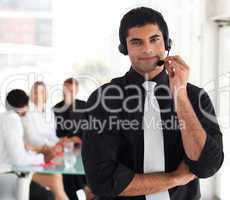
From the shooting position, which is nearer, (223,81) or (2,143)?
(2,143)

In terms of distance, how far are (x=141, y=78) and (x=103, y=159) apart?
10.7 inches

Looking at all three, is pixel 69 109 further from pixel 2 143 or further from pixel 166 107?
pixel 166 107

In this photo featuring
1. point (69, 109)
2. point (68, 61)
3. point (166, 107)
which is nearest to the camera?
point (166, 107)

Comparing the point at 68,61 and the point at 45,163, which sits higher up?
the point at 68,61

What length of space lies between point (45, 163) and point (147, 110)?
2.27 meters

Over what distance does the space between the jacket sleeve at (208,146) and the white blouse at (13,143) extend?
2.22 m

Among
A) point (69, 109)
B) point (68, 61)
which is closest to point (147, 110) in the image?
point (69, 109)

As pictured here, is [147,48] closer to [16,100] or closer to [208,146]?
[208,146]

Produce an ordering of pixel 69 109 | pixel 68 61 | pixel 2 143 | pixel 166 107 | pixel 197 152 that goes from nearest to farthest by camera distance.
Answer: pixel 197 152, pixel 166 107, pixel 2 143, pixel 69 109, pixel 68 61

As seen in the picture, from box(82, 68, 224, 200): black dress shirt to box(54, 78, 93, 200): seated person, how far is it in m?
2.89

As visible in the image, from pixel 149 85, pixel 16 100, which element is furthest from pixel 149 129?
pixel 16 100

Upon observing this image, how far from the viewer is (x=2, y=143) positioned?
327 cm

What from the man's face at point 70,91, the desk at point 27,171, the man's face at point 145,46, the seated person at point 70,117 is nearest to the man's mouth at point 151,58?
the man's face at point 145,46

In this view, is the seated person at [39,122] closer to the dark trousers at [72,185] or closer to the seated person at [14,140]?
the seated person at [14,140]
